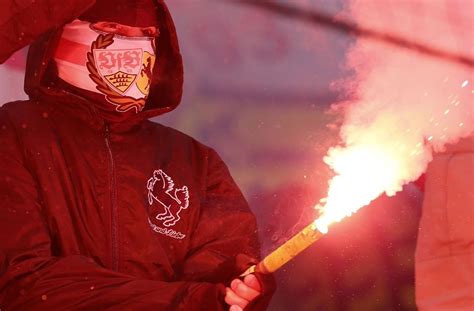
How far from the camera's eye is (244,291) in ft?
8.11

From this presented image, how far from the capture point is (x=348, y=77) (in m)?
4.12

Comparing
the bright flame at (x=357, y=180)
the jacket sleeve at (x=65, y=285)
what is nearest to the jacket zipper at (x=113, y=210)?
the jacket sleeve at (x=65, y=285)

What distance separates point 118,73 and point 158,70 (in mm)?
379

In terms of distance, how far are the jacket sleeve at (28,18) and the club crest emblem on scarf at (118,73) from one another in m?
0.25

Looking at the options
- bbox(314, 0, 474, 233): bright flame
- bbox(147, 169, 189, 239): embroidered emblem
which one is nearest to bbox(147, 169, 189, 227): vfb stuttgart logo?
bbox(147, 169, 189, 239): embroidered emblem

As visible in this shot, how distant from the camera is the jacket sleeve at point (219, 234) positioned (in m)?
2.95

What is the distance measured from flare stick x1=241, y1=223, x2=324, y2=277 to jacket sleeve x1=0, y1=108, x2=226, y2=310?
0.19 m

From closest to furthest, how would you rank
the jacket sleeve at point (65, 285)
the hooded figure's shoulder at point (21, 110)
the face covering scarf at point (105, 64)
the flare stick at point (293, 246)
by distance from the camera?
the flare stick at point (293, 246), the jacket sleeve at point (65, 285), the hooded figure's shoulder at point (21, 110), the face covering scarf at point (105, 64)

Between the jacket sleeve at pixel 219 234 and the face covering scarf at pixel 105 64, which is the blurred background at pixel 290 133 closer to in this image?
the jacket sleeve at pixel 219 234

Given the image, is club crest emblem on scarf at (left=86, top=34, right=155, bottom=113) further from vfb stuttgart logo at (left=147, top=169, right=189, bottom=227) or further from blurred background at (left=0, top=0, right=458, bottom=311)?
blurred background at (left=0, top=0, right=458, bottom=311)

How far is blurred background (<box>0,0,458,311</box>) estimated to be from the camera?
165 inches

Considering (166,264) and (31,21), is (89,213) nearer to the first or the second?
(166,264)

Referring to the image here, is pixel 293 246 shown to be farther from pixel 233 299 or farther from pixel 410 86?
pixel 410 86

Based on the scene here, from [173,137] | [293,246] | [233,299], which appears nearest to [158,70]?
[173,137]
